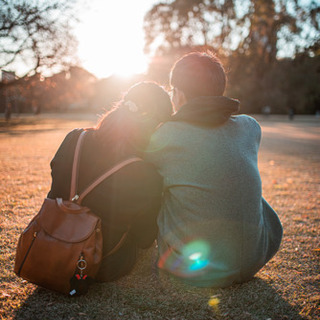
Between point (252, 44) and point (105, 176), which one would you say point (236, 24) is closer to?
point (252, 44)

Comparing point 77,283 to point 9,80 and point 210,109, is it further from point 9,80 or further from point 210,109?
point 9,80

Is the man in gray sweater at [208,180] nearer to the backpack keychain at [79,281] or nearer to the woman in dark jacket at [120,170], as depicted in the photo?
the woman in dark jacket at [120,170]

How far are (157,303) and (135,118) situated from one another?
1.22 m

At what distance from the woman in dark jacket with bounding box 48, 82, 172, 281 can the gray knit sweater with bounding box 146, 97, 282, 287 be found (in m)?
0.12

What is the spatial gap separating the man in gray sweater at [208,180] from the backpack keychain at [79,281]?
55 centimetres

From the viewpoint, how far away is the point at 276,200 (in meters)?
4.73

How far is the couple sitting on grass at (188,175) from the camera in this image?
74.2 inches

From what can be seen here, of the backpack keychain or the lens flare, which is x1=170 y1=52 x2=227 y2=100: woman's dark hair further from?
the backpack keychain

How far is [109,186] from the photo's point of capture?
1.91m

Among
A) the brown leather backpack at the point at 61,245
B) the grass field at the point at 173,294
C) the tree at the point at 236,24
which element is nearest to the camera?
the brown leather backpack at the point at 61,245

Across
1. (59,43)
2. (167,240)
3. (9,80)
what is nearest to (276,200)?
(167,240)

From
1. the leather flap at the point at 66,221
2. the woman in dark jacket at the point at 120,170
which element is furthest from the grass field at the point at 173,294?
the leather flap at the point at 66,221

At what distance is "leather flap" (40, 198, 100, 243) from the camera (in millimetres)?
1797

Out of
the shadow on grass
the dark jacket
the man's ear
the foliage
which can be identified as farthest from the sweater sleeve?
the foliage
